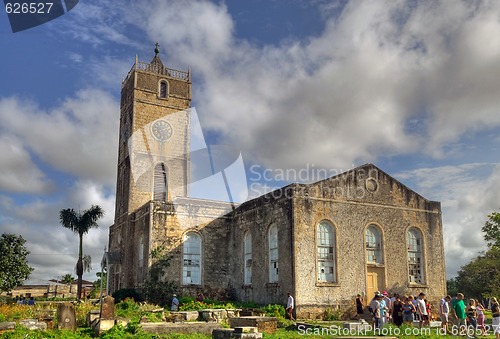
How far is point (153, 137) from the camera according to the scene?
34.3 meters

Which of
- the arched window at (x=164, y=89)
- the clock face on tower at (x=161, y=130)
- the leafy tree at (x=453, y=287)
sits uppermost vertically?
the arched window at (x=164, y=89)

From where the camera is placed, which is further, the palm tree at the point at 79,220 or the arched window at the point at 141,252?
the palm tree at the point at 79,220

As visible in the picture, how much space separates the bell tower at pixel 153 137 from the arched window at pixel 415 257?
15630mm

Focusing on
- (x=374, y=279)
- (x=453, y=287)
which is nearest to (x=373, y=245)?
(x=374, y=279)

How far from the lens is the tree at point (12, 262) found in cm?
3934

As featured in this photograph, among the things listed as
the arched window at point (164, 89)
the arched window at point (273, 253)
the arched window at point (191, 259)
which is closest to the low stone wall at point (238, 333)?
the arched window at point (273, 253)

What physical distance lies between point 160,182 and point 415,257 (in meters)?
17.2

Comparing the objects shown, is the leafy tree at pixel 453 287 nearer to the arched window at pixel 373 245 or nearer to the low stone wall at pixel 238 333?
the arched window at pixel 373 245

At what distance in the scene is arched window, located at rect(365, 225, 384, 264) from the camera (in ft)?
81.3

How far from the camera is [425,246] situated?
26.1 metres

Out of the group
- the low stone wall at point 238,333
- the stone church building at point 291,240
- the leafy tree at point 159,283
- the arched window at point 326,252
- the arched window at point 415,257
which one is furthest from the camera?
the leafy tree at point 159,283

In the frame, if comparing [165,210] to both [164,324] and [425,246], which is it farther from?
[425,246]

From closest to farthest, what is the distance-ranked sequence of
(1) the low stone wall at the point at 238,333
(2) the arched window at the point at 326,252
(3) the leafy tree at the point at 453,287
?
1. (1) the low stone wall at the point at 238,333
2. (2) the arched window at the point at 326,252
3. (3) the leafy tree at the point at 453,287

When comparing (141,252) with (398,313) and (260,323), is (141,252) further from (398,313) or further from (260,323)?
(398,313)
